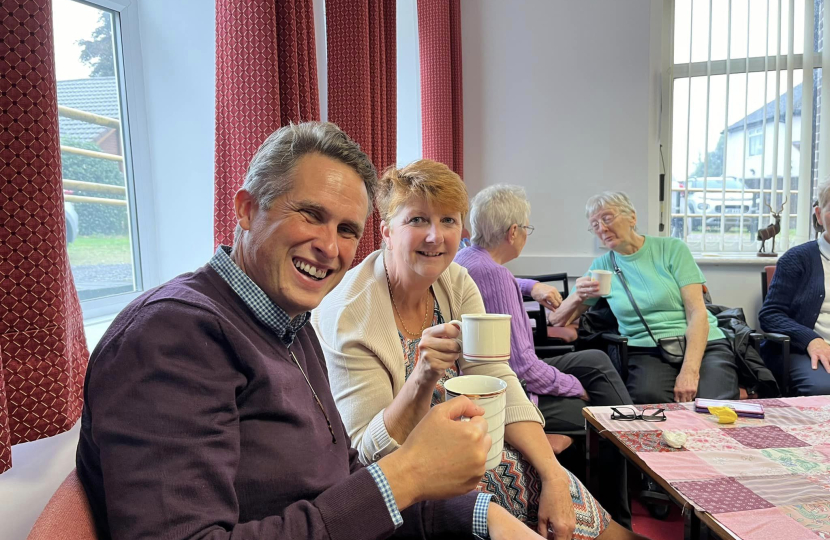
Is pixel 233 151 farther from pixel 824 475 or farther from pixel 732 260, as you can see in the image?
pixel 732 260

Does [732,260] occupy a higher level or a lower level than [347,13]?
lower

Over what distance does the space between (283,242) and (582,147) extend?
3811 mm

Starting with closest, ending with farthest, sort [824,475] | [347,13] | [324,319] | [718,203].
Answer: [824,475]
[324,319]
[347,13]
[718,203]

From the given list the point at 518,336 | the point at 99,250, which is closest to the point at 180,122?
the point at 99,250

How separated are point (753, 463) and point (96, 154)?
2.03 meters

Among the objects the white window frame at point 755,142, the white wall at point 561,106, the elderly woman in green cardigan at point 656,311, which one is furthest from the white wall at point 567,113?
the elderly woman in green cardigan at point 656,311

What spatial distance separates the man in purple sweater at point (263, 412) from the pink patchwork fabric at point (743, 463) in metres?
0.56

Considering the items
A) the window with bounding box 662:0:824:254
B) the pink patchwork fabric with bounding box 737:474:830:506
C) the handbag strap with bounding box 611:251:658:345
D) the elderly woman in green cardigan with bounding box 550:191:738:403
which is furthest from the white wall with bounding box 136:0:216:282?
the window with bounding box 662:0:824:254

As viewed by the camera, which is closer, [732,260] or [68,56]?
→ [68,56]

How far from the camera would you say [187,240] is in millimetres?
1733

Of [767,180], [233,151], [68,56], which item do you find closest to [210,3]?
[68,56]

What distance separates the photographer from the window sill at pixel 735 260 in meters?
3.89

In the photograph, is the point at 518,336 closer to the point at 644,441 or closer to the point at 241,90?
the point at 644,441

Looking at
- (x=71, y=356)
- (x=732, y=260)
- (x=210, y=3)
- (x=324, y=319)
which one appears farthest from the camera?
(x=732, y=260)
